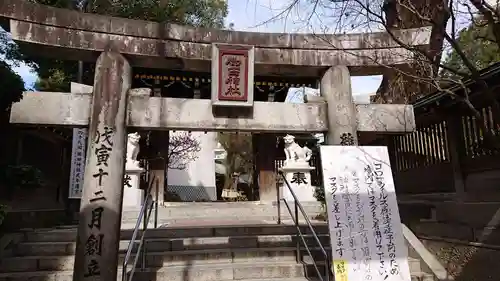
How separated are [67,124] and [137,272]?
228cm

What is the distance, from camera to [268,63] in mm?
5965

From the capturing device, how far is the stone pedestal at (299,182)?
1259 centimetres

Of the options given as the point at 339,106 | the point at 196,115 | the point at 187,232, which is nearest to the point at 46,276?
the point at 187,232

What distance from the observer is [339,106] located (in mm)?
5875

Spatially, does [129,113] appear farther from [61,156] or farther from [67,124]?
[61,156]

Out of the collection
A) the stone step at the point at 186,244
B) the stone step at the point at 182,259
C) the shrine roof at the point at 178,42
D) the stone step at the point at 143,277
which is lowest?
the stone step at the point at 143,277

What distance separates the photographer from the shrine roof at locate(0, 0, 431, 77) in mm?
5285

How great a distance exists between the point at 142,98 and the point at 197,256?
258 cm

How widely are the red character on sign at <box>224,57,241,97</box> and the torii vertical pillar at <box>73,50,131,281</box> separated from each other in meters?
1.42

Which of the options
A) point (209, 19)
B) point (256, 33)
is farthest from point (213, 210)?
point (209, 19)

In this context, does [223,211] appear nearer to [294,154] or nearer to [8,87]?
[294,154]

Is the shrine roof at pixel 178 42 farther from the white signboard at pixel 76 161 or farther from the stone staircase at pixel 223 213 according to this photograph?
the white signboard at pixel 76 161

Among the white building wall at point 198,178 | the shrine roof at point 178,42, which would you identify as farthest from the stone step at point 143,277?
the white building wall at point 198,178

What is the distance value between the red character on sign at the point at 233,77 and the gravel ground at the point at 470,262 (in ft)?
14.6
